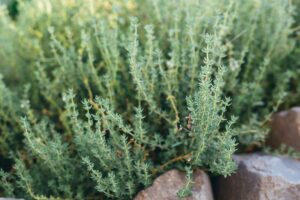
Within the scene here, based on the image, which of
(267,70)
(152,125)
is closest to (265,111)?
(267,70)

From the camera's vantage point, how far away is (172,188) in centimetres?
197

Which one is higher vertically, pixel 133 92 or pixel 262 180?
pixel 133 92

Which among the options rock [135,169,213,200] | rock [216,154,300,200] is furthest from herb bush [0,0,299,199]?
rock [216,154,300,200]

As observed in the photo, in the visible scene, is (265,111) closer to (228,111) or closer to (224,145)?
(228,111)

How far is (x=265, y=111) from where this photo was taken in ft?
8.20

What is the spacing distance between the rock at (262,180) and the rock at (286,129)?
0.76 ft

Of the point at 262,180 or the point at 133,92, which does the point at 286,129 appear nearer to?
the point at 262,180

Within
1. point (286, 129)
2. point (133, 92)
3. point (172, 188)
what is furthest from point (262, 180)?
point (133, 92)

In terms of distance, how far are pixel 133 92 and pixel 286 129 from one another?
2.80 feet

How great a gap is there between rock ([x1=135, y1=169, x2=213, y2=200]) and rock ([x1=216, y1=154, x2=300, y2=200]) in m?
0.16

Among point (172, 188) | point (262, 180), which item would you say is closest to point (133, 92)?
point (172, 188)

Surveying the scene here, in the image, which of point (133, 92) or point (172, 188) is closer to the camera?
point (172, 188)

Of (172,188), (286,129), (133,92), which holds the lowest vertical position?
(172,188)

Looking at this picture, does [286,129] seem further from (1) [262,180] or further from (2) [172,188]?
(2) [172,188]
